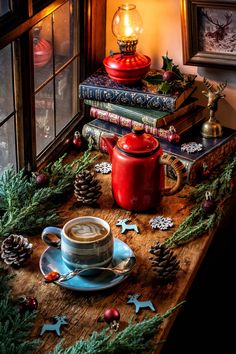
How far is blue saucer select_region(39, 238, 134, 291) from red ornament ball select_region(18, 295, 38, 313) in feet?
0.32

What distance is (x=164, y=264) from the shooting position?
1.56 meters

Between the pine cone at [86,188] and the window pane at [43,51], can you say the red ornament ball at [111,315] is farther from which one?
the window pane at [43,51]

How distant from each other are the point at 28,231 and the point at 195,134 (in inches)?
26.0

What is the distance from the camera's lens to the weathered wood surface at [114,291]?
1429mm

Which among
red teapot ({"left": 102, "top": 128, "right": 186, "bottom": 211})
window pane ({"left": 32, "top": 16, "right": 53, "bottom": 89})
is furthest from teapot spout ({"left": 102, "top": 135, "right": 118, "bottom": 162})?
window pane ({"left": 32, "top": 16, "right": 53, "bottom": 89})

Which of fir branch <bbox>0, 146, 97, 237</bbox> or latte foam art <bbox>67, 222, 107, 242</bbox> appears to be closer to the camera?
latte foam art <bbox>67, 222, 107, 242</bbox>

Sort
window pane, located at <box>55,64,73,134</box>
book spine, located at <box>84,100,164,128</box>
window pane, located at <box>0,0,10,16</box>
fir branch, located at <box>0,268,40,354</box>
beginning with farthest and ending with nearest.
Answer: window pane, located at <box>55,64,73,134</box>
book spine, located at <box>84,100,164,128</box>
window pane, located at <box>0,0,10,16</box>
fir branch, located at <box>0,268,40,354</box>

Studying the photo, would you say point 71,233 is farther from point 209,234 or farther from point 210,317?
point 210,317

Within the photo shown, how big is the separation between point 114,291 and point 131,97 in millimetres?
692

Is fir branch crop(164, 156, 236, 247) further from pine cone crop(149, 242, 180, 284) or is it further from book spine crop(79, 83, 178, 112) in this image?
book spine crop(79, 83, 178, 112)

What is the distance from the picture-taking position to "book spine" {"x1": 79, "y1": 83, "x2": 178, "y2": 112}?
1.99m

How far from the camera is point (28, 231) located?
5.60ft

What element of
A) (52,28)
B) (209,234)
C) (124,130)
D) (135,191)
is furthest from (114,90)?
(209,234)

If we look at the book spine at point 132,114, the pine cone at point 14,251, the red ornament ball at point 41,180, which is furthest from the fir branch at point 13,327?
the book spine at point 132,114
